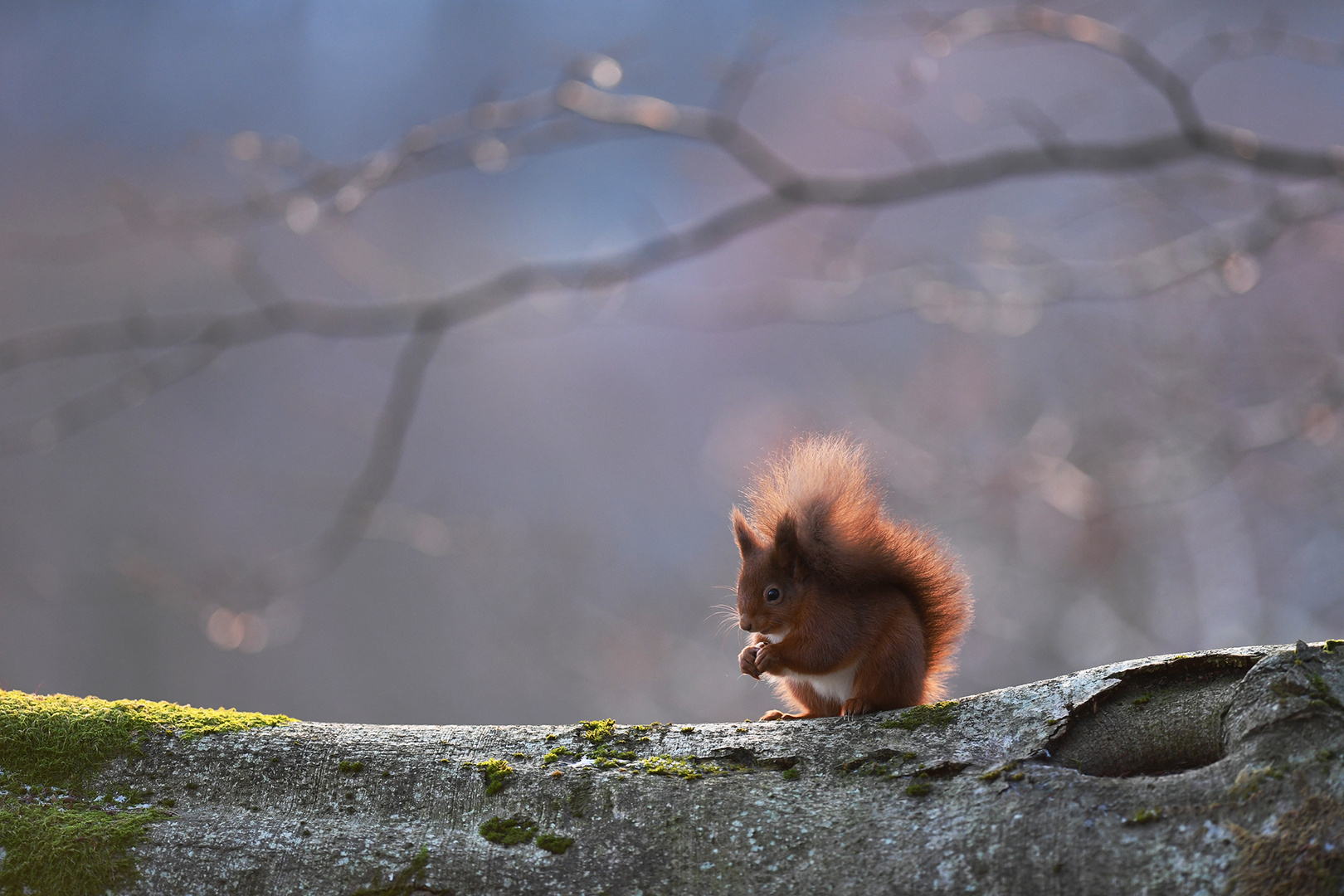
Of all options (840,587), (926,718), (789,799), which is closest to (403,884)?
(789,799)

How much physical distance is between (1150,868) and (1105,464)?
4.81m

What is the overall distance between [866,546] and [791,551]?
0.13 metres

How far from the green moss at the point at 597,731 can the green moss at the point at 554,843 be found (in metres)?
0.16

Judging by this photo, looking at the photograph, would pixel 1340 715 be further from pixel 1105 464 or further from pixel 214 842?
pixel 1105 464

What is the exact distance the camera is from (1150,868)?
2.90 feet

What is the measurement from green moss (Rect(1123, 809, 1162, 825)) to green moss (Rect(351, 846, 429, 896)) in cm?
72

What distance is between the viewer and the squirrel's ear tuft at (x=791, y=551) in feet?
5.24

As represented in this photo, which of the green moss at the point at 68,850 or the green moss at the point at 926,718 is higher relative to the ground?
the green moss at the point at 926,718

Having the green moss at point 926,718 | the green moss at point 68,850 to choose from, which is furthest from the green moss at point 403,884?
the green moss at point 926,718

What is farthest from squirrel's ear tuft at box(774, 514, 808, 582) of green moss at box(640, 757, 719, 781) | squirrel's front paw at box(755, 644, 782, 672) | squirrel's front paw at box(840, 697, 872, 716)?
green moss at box(640, 757, 719, 781)

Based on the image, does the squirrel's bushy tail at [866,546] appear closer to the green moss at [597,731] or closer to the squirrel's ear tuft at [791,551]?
the squirrel's ear tuft at [791,551]

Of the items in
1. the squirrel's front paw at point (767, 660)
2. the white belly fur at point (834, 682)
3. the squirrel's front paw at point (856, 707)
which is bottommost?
the squirrel's front paw at point (856, 707)

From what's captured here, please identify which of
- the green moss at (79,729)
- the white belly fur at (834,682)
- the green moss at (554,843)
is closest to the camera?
the green moss at (554,843)

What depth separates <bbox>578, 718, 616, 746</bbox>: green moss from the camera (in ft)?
3.89
